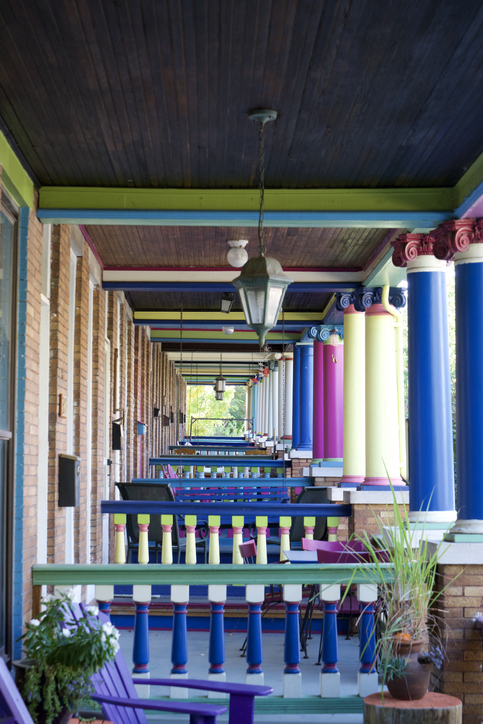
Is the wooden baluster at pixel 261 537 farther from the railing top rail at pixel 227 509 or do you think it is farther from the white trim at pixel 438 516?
the white trim at pixel 438 516

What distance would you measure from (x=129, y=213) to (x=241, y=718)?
3513mm

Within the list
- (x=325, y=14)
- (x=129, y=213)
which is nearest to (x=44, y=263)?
(x=129, y=213)

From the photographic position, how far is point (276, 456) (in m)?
17.4

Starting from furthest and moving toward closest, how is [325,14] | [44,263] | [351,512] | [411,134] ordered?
[351,512], [44,263], [411,134], [325,14]

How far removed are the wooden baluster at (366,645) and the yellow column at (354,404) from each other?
543 cm

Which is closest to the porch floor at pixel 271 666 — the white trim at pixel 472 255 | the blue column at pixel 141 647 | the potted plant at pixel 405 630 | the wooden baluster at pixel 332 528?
the blue column at pixel 141 647

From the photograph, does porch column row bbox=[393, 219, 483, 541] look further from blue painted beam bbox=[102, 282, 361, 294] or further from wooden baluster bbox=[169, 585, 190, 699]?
blue painted beam bbox=[102, 282, 361, 294]

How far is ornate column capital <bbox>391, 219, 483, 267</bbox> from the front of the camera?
5.37 m

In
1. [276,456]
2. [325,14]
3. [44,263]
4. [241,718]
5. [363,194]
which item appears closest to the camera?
[241,718]

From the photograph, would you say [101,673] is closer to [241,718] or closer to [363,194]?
[241,718]

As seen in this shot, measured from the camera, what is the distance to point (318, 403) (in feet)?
41.9

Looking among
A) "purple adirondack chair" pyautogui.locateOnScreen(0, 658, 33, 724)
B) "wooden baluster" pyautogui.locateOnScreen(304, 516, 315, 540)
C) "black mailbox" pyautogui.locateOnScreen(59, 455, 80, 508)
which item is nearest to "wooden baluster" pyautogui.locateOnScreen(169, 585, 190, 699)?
"purple adirondack chair" pyautogui.locateOnScreen(0, 658, 33, 724)

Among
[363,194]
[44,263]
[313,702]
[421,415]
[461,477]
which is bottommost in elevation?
[313,702]

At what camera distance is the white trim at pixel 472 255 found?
209 inches
